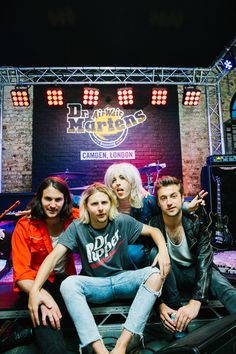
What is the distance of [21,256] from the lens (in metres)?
1.81

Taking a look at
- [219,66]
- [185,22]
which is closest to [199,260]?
[185,22]

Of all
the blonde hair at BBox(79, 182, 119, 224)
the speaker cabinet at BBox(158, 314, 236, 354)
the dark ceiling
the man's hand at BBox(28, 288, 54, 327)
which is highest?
the dark ceiling

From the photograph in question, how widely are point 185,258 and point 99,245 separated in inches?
26.0

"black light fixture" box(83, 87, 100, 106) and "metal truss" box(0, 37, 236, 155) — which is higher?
"metal truss" box(0, 37, 236, 155)

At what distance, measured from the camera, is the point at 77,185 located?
230 inches

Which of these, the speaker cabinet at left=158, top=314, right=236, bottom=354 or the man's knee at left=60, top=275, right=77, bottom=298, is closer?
the speaker cabinet at left=158, top=314, right=236, bottom=354

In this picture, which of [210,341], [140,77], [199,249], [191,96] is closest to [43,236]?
[199,249]

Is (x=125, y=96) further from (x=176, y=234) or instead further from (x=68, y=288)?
(x=68, y=288)

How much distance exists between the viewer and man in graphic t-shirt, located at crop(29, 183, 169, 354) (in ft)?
5.04

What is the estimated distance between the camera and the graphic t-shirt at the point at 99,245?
5.88 ft

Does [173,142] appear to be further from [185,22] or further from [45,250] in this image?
[45,250]

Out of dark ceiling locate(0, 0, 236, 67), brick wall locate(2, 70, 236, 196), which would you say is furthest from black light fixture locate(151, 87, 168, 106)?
brick wall locate(2, 70, 236, 196)

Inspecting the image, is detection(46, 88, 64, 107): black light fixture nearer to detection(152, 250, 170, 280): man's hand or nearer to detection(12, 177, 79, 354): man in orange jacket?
detection(12, 177, 79, 354): man in orange jacket

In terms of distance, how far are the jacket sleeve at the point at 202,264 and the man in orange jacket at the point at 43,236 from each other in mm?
890
